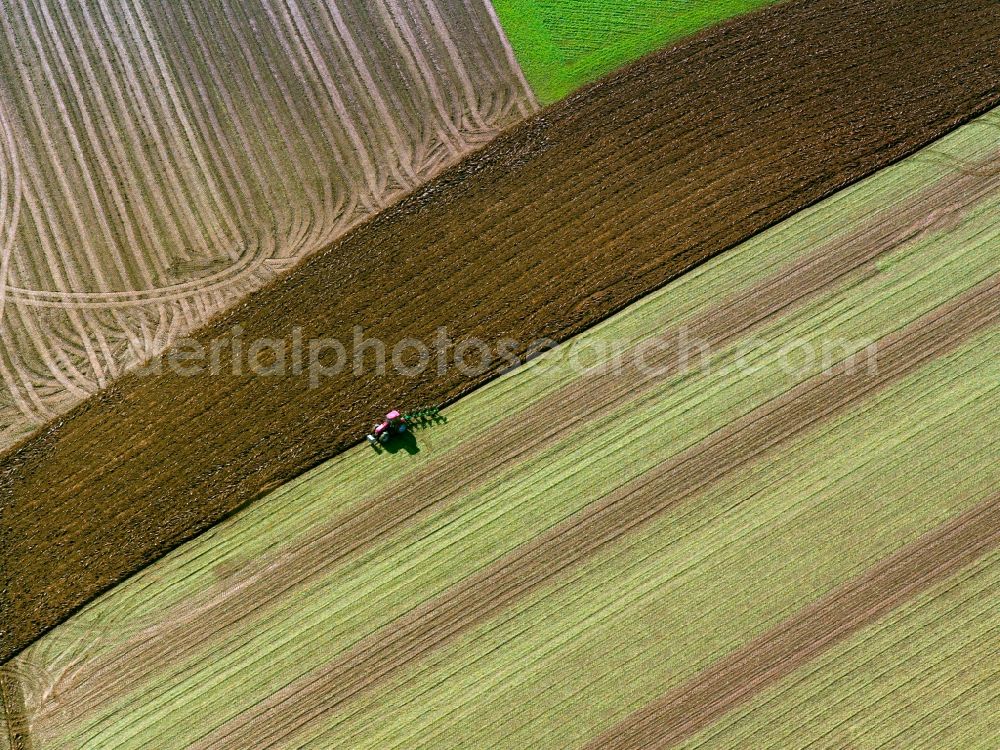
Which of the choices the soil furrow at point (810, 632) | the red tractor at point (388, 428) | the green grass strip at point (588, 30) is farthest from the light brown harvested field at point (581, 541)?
the green grass strip at point (588, 30)

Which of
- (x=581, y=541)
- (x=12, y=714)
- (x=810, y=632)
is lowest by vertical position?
(x=810, y=632)

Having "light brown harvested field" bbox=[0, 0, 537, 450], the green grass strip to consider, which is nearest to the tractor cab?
"light brown harvested field" bbox=[0, 0, 537, 450]

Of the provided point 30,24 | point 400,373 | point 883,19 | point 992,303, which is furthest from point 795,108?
point 30,24

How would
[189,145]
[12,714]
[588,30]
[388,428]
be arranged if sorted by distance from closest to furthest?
[12,714]
[388,428]
[189,145]
[588,30]

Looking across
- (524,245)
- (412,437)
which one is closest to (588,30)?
(524,245)

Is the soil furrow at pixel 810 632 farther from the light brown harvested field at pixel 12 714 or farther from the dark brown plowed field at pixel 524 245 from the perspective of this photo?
the light brown harvested field at pixel 12 714

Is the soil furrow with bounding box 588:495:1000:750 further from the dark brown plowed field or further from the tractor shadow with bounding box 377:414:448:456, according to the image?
the dark brown plowed field

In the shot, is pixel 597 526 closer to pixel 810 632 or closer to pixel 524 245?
pixel 810 632

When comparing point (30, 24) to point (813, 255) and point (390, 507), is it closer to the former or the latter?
point (390, 507)
